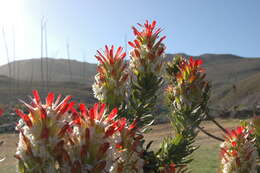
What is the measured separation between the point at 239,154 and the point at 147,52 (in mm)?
1079

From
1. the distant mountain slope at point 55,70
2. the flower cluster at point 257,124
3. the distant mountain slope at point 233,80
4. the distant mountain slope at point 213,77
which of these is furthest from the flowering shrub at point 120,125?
the distant mountain slope at point 55,70

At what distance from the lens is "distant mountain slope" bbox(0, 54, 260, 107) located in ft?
194

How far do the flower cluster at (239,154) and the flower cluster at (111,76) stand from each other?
99 centimetres

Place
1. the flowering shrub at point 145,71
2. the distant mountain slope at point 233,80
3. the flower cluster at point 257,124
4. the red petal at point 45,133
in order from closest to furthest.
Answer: the red petal at point 45,133, the flowering shrub at point 145,71, the flower cluster at point 257,124, the distant mountain slope at point 233,80

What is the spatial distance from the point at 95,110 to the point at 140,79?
1300 millimetres

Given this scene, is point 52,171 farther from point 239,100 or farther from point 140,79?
point 239,100

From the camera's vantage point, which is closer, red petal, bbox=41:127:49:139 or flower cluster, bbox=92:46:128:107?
red petal, bbox=41:127:49:139

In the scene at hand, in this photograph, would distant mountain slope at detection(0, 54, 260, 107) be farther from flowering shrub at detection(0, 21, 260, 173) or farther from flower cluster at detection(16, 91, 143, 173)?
flower cluster at detection(16, 91, 143, 173)

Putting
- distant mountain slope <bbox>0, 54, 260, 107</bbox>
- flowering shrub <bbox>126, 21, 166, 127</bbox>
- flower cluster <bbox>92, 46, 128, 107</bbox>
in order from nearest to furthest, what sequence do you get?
flower cluster <bbox>92, 46, 128, 107</bbox> → flowering shrub <bbox>126, 21, 166, 127</bbox> → distant mountain slope <bbox>0, 54, 260, 107</bbox>

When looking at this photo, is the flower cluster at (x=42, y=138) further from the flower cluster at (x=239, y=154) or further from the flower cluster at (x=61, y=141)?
the flower cluster at (x=239, y=154)

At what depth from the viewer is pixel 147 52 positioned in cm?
239

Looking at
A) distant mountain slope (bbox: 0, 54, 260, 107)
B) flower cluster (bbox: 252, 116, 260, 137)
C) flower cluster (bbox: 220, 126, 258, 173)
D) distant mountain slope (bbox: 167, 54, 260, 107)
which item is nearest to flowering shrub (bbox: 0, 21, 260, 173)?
flower cluster (bbox: 220, 126, 258, 173)

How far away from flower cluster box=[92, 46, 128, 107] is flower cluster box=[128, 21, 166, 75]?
0.84 ft

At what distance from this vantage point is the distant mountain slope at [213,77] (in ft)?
194
